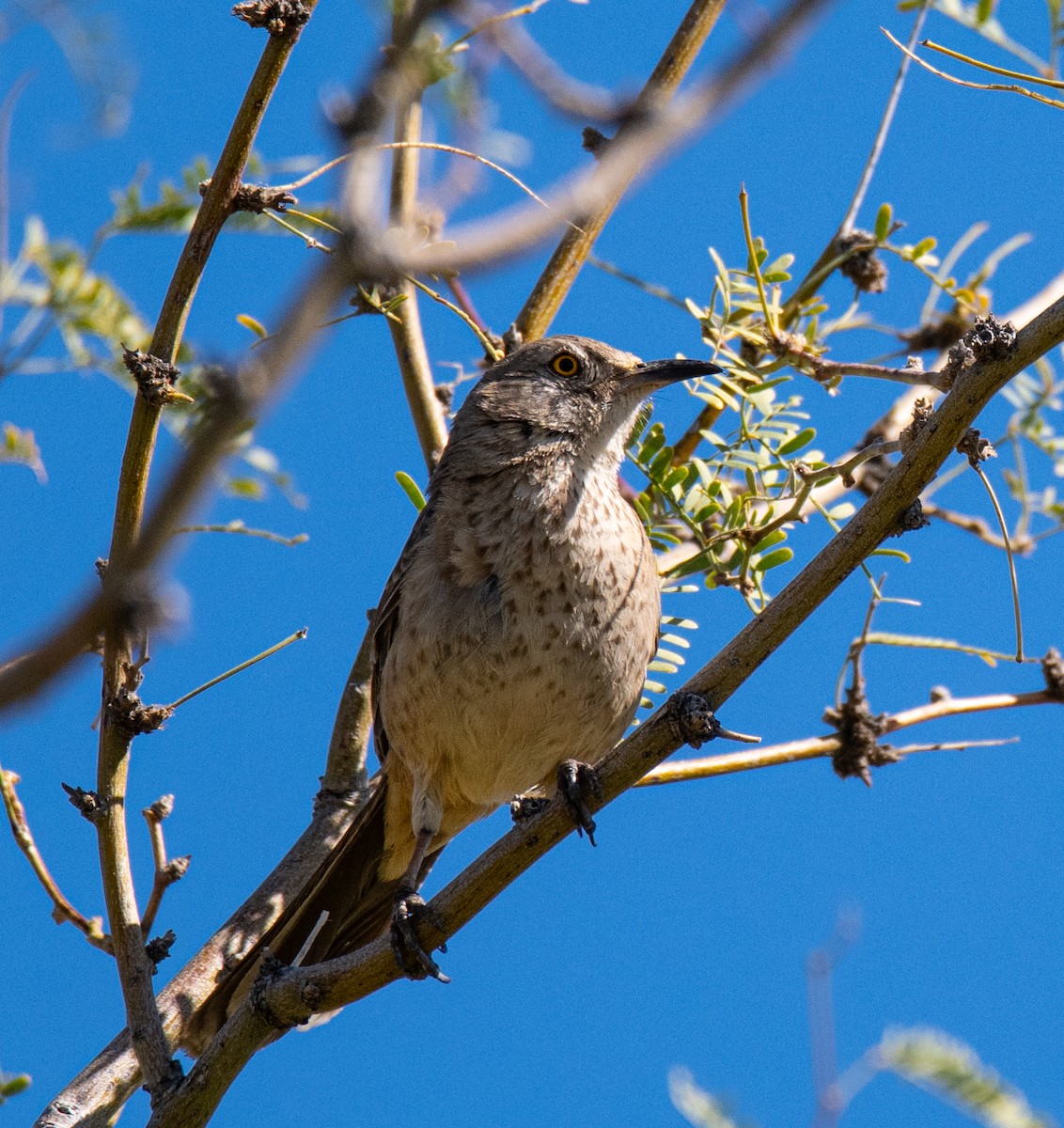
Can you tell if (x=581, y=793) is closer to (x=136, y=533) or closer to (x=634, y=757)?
(x=634, y=757)

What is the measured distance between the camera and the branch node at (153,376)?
2.69 metres

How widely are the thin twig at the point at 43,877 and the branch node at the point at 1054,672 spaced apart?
279 cm

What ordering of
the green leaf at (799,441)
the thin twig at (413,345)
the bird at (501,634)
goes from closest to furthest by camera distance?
the green leaf at (799,441), the bird at (501,634), the thin twig at (413,345)

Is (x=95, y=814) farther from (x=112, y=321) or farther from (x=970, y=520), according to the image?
(x=970, y=520)

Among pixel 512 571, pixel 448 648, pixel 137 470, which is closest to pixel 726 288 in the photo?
pixel 512 571

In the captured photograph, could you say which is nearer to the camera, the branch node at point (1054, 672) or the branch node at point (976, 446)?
the branch node at point (976, 446)

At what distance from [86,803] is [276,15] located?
1.69 metres

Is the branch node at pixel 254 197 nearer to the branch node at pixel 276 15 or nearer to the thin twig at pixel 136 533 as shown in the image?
the thin twig at pixel 136 533

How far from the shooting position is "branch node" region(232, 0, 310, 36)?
8.32 ft

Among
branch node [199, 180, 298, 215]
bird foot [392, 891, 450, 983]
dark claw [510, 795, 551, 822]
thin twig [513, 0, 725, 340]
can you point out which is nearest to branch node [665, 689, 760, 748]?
bird foot [392, 891, 450, 983]

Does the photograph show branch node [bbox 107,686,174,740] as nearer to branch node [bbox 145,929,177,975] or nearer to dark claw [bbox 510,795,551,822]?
branch node [bbox 145,929,177,975]

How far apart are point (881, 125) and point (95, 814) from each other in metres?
3.08

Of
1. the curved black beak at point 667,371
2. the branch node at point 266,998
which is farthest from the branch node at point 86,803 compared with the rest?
the curved black beak at point 667,371

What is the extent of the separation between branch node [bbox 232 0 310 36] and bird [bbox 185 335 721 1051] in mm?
1944
